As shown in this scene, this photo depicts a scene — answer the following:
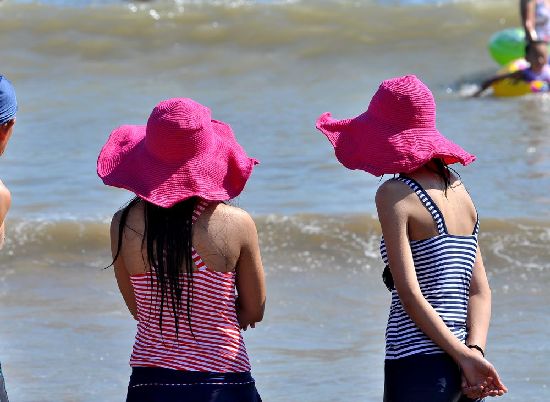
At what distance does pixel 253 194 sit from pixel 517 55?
6.27 meters

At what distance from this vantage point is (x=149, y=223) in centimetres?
306

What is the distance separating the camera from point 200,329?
10.1ft

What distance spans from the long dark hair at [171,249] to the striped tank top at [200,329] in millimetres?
14

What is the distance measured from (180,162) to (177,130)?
90 millimetres

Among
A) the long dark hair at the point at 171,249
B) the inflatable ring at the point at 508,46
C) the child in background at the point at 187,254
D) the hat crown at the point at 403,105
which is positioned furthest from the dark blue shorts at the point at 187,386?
the inflatable ring at the point at 508,46

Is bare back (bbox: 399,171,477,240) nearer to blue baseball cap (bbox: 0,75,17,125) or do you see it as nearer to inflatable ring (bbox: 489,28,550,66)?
blue baseball cap (bbox: 0,75,17,125)

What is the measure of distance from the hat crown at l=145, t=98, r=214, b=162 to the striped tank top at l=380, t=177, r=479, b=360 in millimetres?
529

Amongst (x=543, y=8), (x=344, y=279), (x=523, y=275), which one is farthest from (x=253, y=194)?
(x=543, y=8)

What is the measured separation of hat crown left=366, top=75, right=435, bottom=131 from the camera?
3.15 metres

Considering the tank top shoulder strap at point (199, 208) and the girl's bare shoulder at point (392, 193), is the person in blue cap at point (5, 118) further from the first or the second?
the girl's bare shoulder at point (392, 193)

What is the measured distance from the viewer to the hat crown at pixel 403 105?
3146 millimetres

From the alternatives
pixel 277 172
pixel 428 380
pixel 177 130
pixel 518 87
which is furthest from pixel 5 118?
pixel 518 87

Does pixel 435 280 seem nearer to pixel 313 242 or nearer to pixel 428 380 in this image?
pixel 428 380

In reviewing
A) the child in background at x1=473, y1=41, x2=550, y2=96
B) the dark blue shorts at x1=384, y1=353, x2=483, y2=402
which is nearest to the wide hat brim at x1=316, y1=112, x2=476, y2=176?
the dark blue shorts at x1=384, y1=353, x2=483, y2=402
